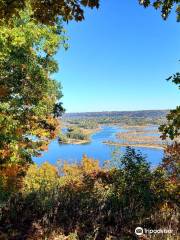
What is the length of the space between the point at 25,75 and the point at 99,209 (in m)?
13.0

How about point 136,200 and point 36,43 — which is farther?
point 36,43

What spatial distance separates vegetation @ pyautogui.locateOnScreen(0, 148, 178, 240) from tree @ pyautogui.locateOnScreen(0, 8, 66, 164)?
19.0 feet

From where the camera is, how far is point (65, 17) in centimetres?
496

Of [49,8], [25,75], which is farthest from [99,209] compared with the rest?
[25,75]

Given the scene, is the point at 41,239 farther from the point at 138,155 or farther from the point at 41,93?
the point at 41,93

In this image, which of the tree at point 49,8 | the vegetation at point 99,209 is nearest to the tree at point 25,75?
the vegetation at point 99,209

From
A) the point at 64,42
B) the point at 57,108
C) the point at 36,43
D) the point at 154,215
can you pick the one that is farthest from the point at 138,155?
the point at 57,108

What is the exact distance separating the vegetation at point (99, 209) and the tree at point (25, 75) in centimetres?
580

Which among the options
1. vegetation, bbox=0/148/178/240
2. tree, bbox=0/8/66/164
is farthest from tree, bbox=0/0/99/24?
tree, bbox=0/8/66/164

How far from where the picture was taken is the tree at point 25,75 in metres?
15.7

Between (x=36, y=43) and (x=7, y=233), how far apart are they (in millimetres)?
12561

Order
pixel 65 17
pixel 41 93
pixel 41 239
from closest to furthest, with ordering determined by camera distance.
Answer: pixel 65 17 → pixel 41 239 → pixel 41 93

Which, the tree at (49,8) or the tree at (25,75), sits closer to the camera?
the tree at (49,8)

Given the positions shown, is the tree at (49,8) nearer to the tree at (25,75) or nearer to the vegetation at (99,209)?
the vegetation at (99,209)
